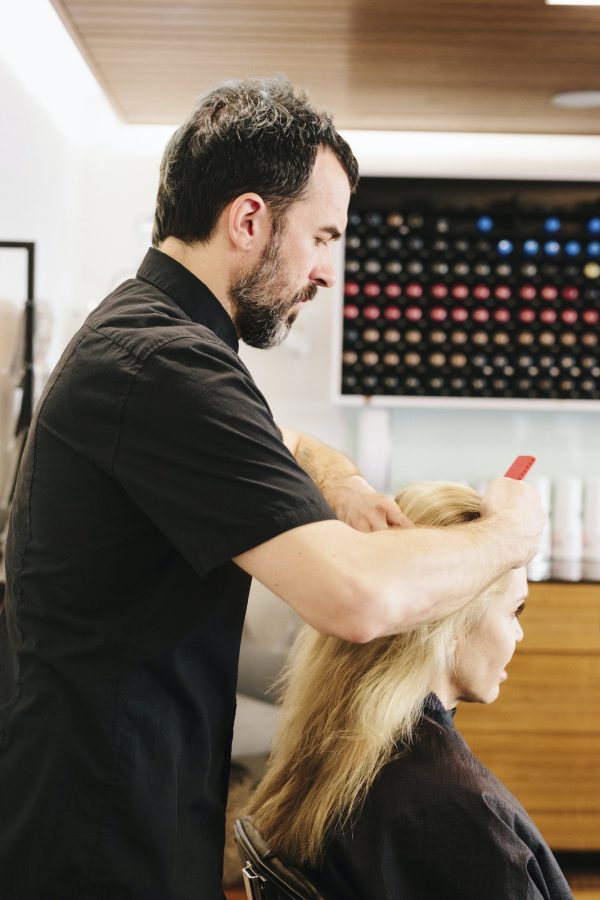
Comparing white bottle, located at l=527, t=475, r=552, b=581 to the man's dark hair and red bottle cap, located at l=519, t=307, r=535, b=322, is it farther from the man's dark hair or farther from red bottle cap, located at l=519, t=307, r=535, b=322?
the man's dark hair

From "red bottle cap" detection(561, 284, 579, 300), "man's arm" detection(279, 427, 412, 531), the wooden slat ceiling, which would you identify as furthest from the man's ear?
"red bottle cap" detection(561, 284, 579, 300)

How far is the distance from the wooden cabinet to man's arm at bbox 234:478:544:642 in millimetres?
2078

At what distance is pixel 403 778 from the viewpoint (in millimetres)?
1311

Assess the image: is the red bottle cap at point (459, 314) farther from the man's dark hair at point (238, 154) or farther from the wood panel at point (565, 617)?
the man's dark hair at point (238, 154)

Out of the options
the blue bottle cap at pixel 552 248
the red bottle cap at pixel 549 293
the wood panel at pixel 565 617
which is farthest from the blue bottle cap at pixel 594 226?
the wood panel at pixel 565 617

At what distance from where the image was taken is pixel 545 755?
3.04 meters

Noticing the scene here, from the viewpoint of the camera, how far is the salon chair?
1151 mm

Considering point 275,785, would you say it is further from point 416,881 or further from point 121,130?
point 121,130

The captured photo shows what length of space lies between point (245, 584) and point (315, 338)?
8.54 ft

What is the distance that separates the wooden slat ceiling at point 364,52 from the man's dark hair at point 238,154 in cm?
122

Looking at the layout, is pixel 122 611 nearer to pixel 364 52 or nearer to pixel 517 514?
pixel 517 514

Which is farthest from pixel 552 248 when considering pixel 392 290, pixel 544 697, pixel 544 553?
pixel 544 697

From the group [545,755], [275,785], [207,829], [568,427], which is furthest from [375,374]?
[207,829]

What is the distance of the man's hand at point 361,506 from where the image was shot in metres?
1.33
